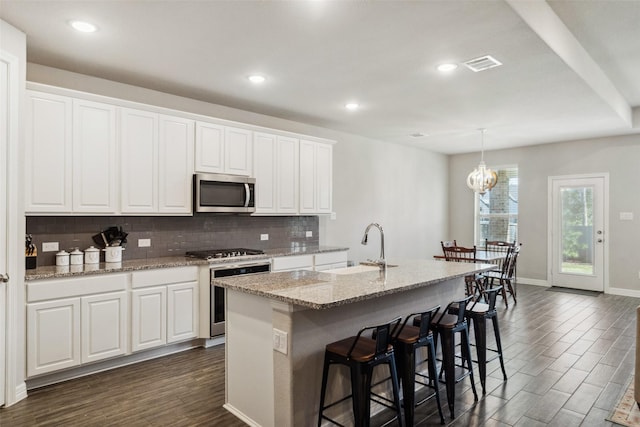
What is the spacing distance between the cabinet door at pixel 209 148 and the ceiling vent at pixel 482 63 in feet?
8.39

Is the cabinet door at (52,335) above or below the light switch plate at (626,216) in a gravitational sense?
below

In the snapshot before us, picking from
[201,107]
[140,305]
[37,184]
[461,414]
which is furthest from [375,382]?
[201,107]

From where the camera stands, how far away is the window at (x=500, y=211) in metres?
7.79

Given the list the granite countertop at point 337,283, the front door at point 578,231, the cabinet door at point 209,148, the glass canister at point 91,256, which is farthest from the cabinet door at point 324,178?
the front door at point 578,231

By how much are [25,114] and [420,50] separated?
2982 mm

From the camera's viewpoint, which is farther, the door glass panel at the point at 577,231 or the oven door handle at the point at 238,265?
the door glass panel at the point at 577,231

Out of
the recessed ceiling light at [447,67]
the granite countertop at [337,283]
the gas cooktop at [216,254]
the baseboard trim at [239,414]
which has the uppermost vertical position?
the recessed ceiling light at [447,67]

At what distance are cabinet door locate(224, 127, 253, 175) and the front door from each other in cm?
568

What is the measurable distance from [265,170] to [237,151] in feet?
1.45

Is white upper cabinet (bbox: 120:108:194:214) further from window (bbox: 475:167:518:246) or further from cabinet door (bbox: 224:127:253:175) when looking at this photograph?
window (bbox: 475:167:518:246)

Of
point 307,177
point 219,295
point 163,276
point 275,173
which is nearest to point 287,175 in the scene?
point 275,173

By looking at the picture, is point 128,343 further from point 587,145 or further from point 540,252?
point 587,145

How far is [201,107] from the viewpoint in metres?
4.60

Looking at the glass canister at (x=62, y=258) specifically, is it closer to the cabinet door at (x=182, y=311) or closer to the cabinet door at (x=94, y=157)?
the cabinet door at (x=94, y=157)
